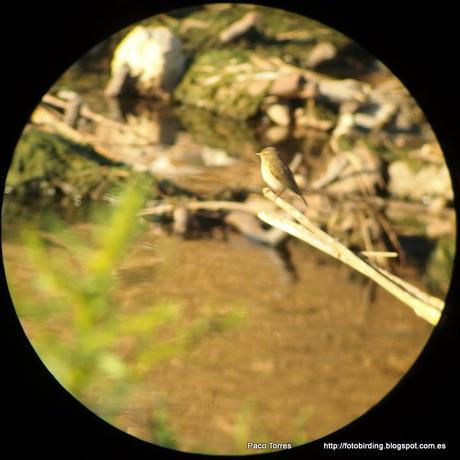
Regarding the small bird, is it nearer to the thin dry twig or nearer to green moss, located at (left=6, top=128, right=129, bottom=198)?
the thin dry twig

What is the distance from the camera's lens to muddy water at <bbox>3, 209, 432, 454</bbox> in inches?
52.6

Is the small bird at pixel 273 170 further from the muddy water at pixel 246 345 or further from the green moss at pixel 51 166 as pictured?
the green moss at pixel 51 166

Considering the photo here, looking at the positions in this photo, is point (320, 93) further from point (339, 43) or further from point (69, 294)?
point (69, 294)

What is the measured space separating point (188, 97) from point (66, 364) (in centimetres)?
94

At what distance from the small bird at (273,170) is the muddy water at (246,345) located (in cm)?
28

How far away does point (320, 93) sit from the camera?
204cm

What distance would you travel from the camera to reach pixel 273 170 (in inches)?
54.8

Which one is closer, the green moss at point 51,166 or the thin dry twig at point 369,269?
the thin dry twig at point 369,269

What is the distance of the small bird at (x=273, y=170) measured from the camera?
138cm

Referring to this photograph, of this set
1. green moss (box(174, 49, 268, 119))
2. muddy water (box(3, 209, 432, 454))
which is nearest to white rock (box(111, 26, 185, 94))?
green moss (box(174, 49, 268, 119))

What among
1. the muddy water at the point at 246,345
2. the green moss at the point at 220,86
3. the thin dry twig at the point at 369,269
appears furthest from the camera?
the green moss at the point at 220,86

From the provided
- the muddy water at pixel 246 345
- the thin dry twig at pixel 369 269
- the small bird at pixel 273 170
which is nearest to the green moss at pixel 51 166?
the muddy water at pixel 246 345

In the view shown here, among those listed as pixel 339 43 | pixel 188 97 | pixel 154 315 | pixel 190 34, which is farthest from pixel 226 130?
pixel 154 315

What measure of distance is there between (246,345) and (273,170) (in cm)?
49
